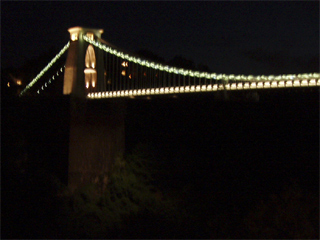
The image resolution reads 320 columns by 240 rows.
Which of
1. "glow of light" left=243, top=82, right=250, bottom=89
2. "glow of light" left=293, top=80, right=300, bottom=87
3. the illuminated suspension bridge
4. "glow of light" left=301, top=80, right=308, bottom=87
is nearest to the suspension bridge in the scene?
the illuminated suspension bridge

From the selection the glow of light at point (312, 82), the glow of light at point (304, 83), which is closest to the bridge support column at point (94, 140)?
the glow of light at point (304, 83)

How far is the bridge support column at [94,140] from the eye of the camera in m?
11.5

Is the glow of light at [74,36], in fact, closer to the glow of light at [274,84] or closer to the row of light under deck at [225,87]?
the row of light under deck at [225,87]

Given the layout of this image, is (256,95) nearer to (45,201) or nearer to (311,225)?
(311,225)

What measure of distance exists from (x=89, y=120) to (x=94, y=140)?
550mm

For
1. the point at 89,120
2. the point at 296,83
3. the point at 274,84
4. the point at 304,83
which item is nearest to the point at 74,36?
the point at 89,120

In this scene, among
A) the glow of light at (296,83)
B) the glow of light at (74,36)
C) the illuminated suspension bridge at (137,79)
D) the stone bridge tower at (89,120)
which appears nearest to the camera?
the glow of light at (296,83)

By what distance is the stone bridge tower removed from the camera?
38.1 ft

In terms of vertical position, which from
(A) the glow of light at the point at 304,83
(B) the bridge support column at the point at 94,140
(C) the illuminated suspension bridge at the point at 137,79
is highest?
(C) the illuminated suspension bridge at the point at 137,79

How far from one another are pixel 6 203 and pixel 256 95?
A: 21.7ft

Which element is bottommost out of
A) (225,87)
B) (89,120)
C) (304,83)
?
(89,120)

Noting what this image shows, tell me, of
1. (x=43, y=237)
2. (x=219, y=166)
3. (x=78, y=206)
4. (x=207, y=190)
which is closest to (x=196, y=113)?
(x=219, y=166)

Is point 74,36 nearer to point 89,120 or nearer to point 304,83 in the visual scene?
point 89,120

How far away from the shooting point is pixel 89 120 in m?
11.9
